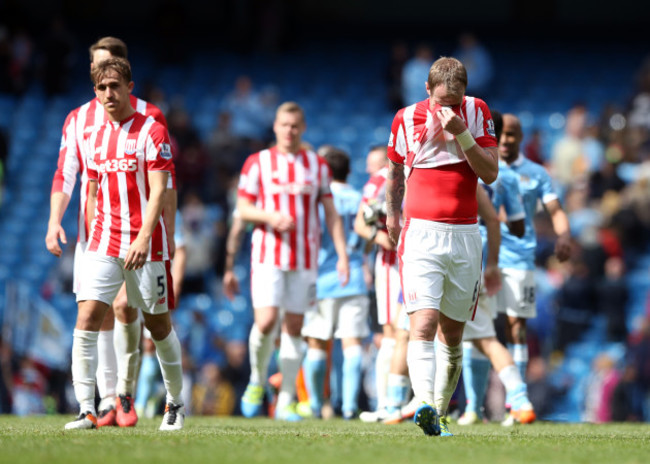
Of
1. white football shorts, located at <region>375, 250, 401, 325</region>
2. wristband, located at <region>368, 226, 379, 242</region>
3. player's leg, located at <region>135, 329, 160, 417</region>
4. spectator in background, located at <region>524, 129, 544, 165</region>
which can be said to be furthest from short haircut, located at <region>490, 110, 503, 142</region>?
spectator in background, located at <region>524, 129, 544, 165</region>

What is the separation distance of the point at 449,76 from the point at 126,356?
3367mm

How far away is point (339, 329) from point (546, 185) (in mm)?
2409

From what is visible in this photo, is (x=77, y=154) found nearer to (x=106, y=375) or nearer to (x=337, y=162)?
(x=106, y=375)

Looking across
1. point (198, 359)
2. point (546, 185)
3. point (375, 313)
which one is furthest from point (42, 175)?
point (546, 185)

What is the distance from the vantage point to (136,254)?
691 centimetres

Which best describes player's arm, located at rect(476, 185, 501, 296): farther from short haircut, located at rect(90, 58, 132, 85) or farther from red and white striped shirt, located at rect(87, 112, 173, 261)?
short haircut, located at rect(90, 58, 132, 85)

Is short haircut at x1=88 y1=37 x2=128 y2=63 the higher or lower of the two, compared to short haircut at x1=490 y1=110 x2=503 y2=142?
higher

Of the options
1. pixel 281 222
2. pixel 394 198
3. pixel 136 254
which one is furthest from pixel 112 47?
pixel 394 198

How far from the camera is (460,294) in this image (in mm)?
6855

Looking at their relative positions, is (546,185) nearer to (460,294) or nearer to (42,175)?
(460,294)

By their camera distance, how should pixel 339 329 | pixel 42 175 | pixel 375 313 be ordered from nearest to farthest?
pixel 339 329 → pixel 375 313 → pixel 42 175

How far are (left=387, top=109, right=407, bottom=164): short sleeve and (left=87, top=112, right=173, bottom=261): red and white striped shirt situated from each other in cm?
142

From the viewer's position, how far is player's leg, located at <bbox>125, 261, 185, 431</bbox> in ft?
23.5

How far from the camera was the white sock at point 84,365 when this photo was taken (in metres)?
7.17
